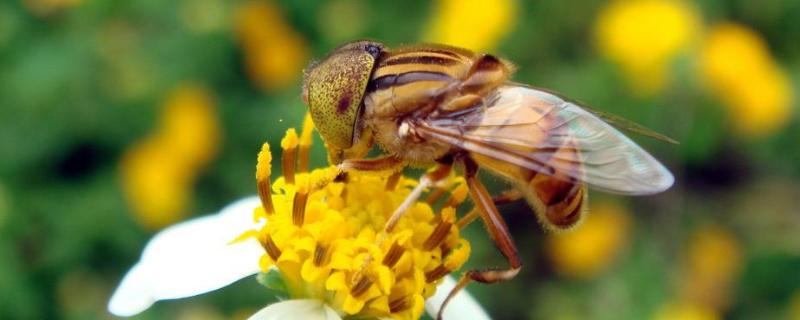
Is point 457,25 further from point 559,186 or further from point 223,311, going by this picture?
point 559,186

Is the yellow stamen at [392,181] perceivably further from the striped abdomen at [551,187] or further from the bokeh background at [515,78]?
the bokeh background at [515,78]

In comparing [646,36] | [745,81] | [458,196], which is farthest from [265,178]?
[745,81]

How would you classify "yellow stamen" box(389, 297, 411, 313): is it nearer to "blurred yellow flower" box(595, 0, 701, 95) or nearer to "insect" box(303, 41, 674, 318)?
"insect" box(303, 41, 674, 318)

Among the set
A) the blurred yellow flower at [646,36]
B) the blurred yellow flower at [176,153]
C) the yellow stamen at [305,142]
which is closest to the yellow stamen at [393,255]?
the yellow stamen at [305,142]

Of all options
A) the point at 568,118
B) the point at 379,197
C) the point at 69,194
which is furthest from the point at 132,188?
the point at 568,118

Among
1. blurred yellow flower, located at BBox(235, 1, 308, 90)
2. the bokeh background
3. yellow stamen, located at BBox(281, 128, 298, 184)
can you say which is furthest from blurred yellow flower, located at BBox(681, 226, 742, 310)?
yellow stamen, located at BBox(281, 128, 298, 184)

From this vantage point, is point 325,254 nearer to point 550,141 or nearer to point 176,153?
point 550,141
